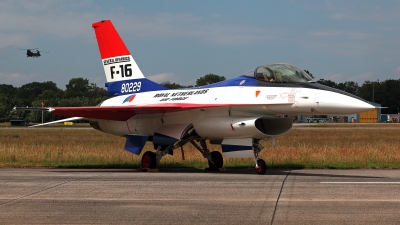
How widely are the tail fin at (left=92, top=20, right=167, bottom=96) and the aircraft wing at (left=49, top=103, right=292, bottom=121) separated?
1893 mm

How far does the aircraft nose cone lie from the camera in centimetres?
1266

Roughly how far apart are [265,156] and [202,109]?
5.18m

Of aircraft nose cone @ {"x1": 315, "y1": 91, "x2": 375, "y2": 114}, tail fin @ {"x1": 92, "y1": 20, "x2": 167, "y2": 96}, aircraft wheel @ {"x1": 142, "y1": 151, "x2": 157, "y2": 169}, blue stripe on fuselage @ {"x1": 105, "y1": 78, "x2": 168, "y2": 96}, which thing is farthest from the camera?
tail fin @ {"x1": 92, "y1": 20, "x2": 167, "y2": 96}

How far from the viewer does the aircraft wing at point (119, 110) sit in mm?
14773

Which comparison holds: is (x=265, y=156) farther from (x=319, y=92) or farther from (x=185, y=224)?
(x=185, y=224)

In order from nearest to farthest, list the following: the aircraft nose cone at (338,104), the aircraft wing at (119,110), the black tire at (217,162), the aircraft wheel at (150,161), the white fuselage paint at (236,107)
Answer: the aircraft nose cone at (338,104)
the white fuselage paint at (236,107)
the aircraft wing at (119,110)
the aircraft wheel at (150,161)
the black tire at (217,162)

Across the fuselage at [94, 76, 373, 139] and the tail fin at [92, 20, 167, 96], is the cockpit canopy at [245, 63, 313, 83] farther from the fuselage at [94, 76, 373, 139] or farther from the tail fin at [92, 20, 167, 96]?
the tail fin at [92, 20, 167, 96]

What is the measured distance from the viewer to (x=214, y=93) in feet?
48.9

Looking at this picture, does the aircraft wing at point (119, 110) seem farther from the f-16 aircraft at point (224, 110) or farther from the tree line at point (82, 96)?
the tree line at point (82, 96)

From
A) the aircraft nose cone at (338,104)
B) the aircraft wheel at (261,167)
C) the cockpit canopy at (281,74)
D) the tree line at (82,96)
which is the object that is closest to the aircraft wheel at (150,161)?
the aircraft wheel at (261,167)

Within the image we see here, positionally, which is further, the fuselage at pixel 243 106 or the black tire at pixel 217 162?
the black tire at pixel 217 162

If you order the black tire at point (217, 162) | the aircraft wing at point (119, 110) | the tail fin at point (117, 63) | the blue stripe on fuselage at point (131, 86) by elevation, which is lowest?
the black tire at point (217, 162)

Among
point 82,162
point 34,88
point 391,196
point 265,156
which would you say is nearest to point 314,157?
point 265,156

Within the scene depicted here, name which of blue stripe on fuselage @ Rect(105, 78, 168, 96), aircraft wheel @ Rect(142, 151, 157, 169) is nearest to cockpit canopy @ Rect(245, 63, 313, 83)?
aircraft wheel @ Rect(142, 151, 157, 169)
